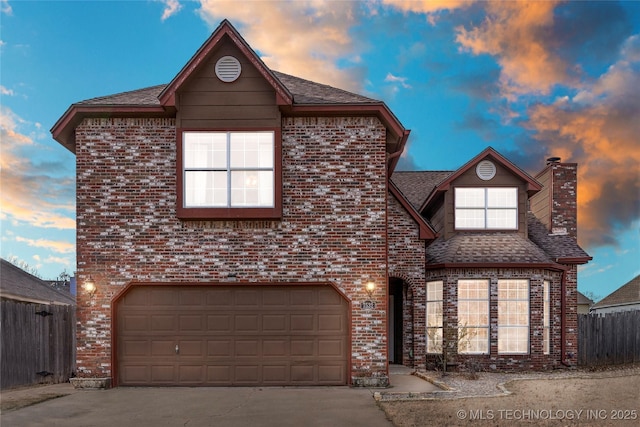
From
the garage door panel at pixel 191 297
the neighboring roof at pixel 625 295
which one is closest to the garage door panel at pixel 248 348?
the garage door panel at pixel 191 297

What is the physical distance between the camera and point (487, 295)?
1605cm

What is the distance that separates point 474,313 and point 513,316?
1224mm

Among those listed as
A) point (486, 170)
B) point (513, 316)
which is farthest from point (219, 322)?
point (486, 170)

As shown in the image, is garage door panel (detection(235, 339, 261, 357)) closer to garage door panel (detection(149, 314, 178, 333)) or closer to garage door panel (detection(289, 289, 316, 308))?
garage door panel (detection(289, 289, 316, 308))

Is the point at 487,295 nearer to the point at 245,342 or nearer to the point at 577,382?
the point at 577,382

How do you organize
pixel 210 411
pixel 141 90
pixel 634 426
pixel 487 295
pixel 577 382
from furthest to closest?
pixel 487 295 → pixel 141 90 → pixel 577 382 → pixel 210 411 → pixel 634 426

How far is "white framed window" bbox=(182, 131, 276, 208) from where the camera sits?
12602 millimetres

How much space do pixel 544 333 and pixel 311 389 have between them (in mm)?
8589

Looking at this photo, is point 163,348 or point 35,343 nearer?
point 163,348

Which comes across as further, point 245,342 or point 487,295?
point 487,295

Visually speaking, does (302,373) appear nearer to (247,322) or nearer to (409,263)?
(247,322)

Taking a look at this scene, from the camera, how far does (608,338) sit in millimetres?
17641

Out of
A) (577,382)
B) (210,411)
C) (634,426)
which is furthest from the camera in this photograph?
(577,382)

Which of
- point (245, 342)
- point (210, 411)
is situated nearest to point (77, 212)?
point (245, 342)
